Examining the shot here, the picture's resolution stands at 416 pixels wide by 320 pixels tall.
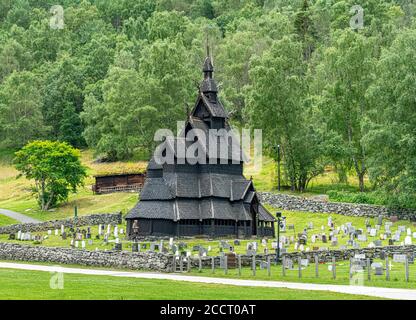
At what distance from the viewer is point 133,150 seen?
12262cm

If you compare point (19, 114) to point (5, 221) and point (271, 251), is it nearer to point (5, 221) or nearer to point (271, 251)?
point (5, 221)

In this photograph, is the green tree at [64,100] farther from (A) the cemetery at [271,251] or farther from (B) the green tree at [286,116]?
(A) the cemetery at [271,251]

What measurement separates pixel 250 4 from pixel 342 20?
60.5 metres

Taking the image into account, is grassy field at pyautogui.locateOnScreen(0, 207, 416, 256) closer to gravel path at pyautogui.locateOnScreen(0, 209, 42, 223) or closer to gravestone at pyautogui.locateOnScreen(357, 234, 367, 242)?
gravestone at pyautogui.locateOnScreen(357, 234, 367, 242)

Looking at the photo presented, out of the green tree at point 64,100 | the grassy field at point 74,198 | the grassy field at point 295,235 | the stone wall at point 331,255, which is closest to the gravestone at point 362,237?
the grassy field at point 295,235

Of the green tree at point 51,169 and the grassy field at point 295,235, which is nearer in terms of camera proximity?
the grassy field at point 295,235

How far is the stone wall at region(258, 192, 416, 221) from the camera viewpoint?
248 feet

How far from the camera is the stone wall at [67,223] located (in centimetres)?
7612

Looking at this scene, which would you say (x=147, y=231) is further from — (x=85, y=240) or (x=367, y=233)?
(x=367, y=233)

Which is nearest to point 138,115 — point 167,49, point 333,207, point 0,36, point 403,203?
point 167,49

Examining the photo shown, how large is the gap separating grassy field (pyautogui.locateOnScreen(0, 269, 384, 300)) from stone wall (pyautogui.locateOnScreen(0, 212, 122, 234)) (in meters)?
35.5

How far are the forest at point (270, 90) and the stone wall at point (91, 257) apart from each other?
A: 30871mm

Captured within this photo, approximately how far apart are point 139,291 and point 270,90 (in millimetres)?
57629

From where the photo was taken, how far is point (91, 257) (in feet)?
174
